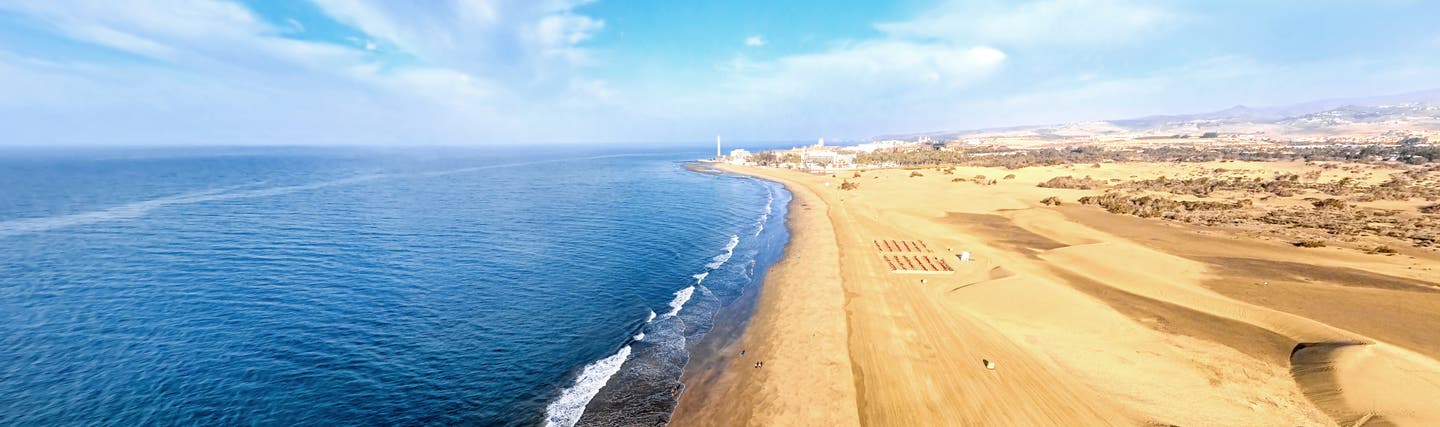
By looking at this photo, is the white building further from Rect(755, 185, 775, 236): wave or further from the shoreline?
the shoreline

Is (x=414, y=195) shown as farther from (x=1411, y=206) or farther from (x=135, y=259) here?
(x=1411, y=206)

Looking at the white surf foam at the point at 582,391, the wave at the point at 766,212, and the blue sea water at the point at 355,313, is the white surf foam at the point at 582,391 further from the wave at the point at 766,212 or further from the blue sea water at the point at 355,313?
the wave at the point at 766,212

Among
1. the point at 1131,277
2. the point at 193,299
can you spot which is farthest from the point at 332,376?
the point at 1131,277

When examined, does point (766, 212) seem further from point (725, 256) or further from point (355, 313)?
point (355, 313)

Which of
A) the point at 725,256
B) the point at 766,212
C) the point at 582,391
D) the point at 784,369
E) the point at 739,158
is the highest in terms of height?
the point at 739,158

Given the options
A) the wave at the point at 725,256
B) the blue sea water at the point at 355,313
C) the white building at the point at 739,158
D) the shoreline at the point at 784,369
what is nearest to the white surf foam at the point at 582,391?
the blue sea water at the point at 355,313

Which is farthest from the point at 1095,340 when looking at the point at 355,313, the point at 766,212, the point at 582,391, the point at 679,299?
the point at 766,212
